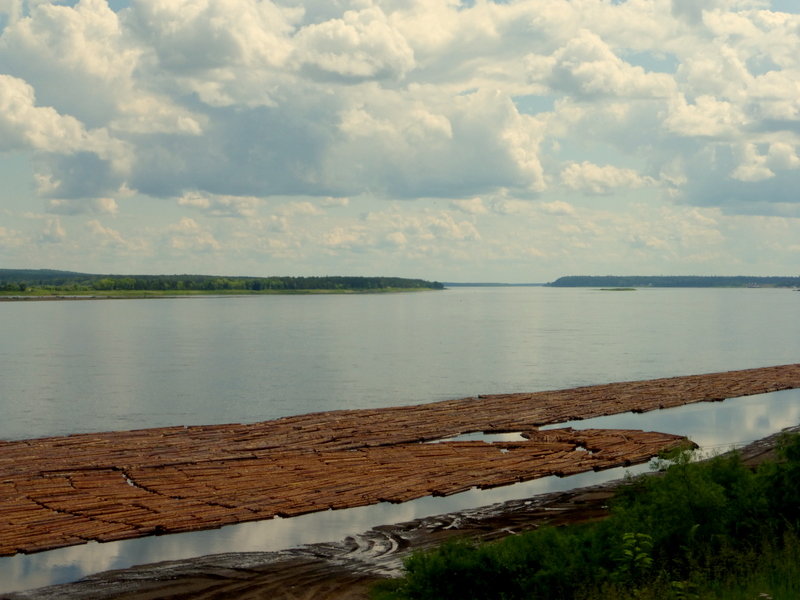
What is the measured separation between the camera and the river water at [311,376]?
24.9 metres

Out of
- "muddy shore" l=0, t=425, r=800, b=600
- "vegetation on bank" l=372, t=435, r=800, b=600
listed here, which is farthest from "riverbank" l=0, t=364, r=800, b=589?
"vegetation on bank" l=372, t=435, r=800, b=600

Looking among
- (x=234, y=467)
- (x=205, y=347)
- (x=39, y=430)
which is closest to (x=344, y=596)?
(x=234, y=467)

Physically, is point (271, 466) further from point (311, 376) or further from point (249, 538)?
point (311, 376)

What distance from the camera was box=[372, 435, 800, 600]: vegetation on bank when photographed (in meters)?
15.8

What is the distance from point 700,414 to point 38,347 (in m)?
87.9

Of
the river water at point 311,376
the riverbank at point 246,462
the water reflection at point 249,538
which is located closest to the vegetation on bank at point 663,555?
the water reflection at point 249,538

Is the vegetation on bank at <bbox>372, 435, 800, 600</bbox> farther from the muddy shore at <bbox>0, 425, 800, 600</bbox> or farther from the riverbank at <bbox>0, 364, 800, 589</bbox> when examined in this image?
the riverbank at <bbox>0, 364, 800, 589</bbox>

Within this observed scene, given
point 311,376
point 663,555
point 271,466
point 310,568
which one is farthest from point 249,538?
point 311,376

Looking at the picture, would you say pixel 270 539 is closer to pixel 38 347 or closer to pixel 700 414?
pixel 700 414

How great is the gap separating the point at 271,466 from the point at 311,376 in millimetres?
43545

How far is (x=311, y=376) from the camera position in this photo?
248 ft

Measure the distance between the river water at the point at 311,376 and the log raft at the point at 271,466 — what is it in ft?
3.28

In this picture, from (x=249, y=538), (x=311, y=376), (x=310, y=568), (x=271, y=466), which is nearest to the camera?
(x=310, y=568)

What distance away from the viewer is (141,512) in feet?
83.2
